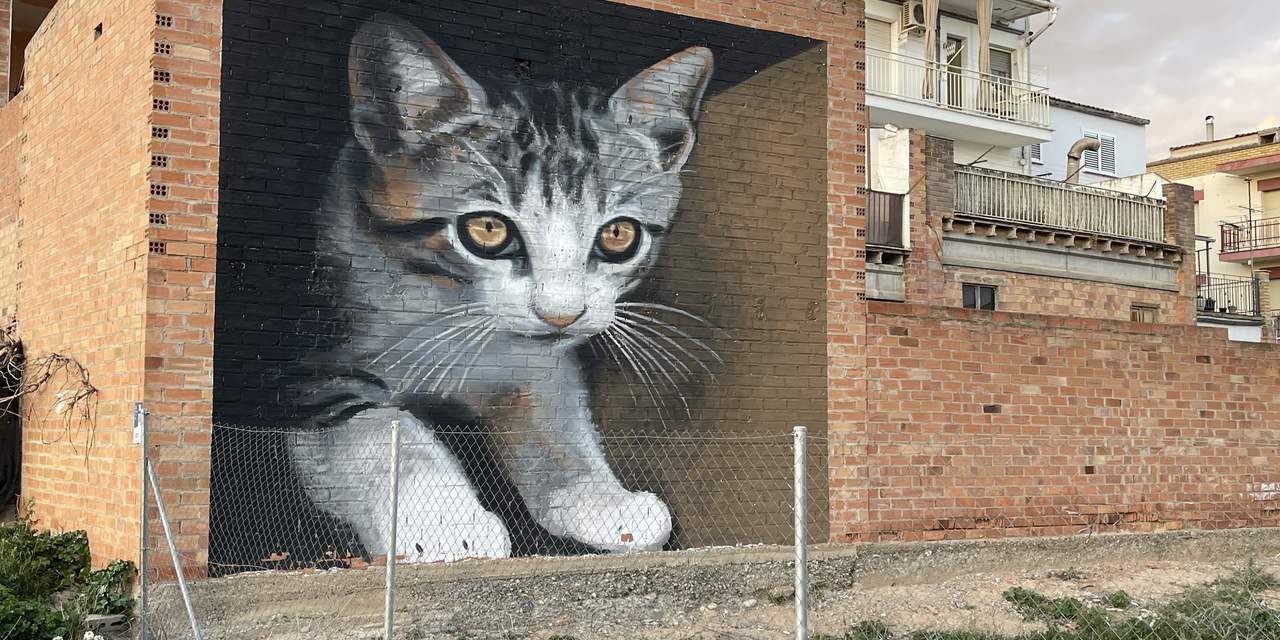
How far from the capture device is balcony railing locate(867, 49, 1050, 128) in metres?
23.9

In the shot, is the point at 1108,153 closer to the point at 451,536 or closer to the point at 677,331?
the point at 677,331

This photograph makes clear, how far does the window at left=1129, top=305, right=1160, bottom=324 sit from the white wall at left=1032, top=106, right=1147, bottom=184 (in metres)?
6.85

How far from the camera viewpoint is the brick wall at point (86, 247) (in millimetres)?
8906

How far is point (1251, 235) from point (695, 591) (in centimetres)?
2983

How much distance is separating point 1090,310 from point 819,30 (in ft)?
37.1

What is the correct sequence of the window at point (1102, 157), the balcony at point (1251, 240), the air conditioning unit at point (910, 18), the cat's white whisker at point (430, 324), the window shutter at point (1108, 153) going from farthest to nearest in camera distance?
the balcony at point (1251, 240) → the window shutter at point (1108, 153) → the window at point (1102, 157) → the air conditioning unit at point (910, 18) → the cat's white whisker at point (430, 324)

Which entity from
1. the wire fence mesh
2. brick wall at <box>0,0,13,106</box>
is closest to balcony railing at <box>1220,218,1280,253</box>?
the wire fence mesh

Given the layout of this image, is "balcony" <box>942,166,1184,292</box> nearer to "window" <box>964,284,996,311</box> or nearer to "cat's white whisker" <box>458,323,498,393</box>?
"window" <box>964,284,996,311</box>

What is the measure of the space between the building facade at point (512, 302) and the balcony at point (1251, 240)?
2300 centimetres

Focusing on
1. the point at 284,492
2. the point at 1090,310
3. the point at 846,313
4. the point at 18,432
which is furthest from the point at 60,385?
the point at 1090,310

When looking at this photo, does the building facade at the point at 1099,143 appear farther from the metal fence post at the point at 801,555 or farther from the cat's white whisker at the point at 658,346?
the metal fence post at the point at 801,555

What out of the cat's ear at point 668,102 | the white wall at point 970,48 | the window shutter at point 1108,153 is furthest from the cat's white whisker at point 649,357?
the window shutter at point 1108,153

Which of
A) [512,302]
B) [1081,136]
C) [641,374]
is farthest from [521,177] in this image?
[1081,136]

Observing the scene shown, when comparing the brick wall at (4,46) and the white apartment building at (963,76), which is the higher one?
the white apartment building at (963,76)
